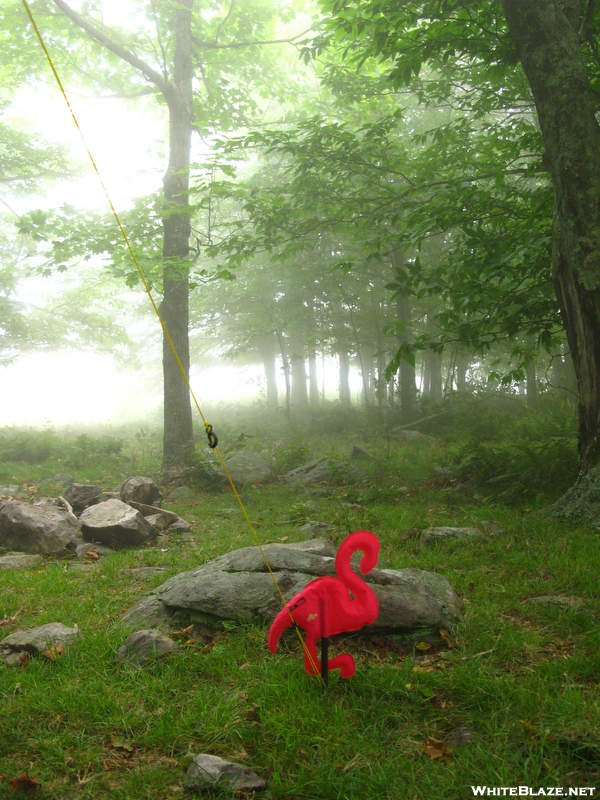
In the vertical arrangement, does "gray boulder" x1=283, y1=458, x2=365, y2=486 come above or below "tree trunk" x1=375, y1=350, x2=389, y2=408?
below

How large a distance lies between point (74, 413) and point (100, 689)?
3379cm

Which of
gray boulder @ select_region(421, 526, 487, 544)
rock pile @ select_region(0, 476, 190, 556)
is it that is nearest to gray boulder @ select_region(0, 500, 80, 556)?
rock pile @ select_region(0, 476, 190, 556)

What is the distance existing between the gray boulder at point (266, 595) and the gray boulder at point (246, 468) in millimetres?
5076

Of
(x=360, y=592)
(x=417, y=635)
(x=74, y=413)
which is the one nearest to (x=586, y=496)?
(x=417, y=635)

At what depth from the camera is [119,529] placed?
20.4 ft

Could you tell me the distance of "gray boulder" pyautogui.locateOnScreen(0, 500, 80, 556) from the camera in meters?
5.98

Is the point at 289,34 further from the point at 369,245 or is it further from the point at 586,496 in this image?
the point at 586,496

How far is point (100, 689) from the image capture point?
3.12m

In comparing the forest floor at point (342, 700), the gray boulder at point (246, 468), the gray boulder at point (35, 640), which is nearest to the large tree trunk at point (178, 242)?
the gray boulder at point (246, 468)

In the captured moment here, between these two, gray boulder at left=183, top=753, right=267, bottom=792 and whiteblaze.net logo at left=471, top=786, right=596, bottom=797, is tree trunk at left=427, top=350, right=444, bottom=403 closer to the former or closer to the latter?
whiteblaze.net logo at left=471, top=786, right=596, bottom=797

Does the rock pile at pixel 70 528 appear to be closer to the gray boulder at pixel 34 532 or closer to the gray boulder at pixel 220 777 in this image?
the gray boulder at pixel 34 532

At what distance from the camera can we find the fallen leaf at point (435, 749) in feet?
8.14

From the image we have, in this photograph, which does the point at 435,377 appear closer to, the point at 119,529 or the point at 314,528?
the point at 314,528

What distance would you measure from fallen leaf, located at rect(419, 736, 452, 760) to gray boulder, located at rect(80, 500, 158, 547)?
14.7 feet
